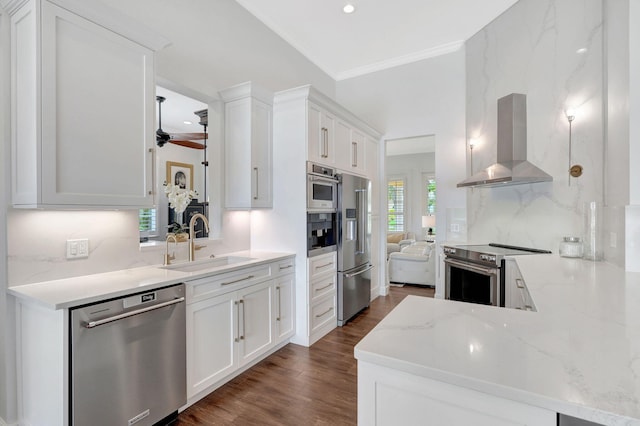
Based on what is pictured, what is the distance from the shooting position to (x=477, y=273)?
9.70 feet

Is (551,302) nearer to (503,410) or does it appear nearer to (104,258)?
(503,410)

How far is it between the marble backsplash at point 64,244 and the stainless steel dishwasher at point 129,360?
60 centimetres

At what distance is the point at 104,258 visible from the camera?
2.11 meters

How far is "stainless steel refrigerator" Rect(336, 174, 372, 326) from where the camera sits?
11.6 feet

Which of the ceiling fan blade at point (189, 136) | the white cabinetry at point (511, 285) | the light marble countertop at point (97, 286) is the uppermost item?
the ceiling fan blade at point (189, 136)

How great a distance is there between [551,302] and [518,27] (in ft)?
11.3

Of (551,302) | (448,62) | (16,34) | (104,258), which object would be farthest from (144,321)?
(448,62)

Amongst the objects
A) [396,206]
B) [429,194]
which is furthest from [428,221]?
[396,206]

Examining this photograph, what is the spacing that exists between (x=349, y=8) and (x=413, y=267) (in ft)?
12.8

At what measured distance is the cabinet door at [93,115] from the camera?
5.22 feet

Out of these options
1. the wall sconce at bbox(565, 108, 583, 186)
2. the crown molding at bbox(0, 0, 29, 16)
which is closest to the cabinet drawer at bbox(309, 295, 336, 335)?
the wall sconce at bbox(565, 108, 583, 186)

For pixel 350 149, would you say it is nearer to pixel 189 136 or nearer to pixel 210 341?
pixel 189 136

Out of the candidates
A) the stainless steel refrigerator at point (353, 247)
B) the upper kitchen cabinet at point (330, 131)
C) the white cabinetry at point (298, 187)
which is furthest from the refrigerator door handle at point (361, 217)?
the white cabinetry at point (298, 187)

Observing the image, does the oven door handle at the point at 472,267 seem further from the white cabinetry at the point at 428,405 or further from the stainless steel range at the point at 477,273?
the white cabinetry at the point at 428,405
